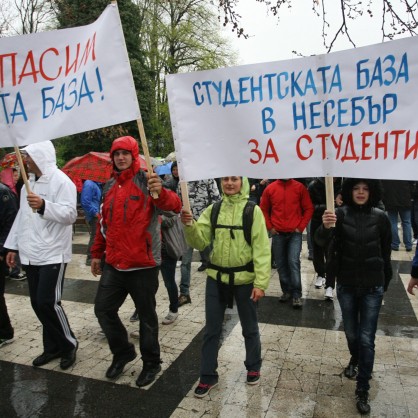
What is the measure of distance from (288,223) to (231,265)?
214cm

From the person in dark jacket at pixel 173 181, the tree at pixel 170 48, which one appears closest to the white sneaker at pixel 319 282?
the person in dark jacket at pixel 173 181

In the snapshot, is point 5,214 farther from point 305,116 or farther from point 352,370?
point 352,370

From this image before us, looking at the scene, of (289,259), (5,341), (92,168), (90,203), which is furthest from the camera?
(92,168)

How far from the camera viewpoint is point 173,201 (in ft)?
10.8

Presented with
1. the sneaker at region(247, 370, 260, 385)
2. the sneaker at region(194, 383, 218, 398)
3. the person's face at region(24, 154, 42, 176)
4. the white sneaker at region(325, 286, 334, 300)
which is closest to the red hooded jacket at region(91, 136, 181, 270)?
the person's face at region(24, 154, 42, 176)

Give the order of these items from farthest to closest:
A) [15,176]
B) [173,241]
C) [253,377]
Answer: [15,176] → [173,241] → [253,377]

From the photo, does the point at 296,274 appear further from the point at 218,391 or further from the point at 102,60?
the point at 102,60

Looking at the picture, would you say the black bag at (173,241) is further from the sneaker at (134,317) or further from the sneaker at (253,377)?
the sneaker at (253,377)

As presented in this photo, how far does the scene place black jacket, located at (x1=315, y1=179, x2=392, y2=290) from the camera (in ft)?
10.3

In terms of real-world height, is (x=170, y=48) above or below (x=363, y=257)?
above

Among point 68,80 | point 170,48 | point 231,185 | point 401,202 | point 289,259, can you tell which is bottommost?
point 289,259

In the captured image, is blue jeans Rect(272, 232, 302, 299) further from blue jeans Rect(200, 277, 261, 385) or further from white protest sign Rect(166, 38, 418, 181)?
white protest sign Rect(166, 38, 418, 181)

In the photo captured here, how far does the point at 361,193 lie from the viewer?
10.3 ft

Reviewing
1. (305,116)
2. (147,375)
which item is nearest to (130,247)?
(147,375)
